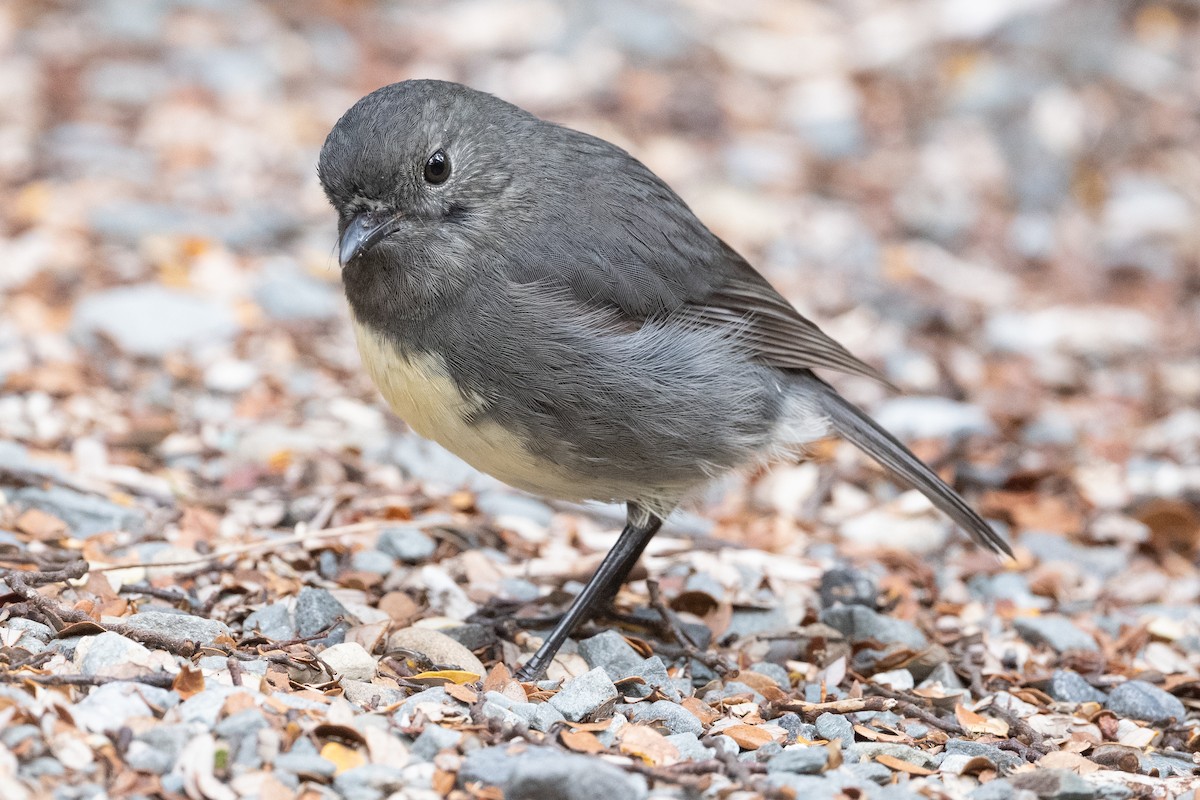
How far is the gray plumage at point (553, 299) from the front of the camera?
418 centimetres

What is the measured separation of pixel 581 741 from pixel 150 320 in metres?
3.91

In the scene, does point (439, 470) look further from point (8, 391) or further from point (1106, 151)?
point (1106, 151)

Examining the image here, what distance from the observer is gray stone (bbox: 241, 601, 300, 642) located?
4219 mm

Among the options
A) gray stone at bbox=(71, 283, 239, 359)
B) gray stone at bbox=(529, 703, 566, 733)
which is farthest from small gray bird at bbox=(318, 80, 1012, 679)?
gray stone at bbox=(71, 283, 239, 359)

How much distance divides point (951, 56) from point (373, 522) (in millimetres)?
6478

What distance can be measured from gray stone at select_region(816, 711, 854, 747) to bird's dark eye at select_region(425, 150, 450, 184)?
1947 millimetres

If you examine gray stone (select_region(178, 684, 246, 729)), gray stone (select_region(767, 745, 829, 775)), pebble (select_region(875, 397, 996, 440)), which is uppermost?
pebble (select_region(875, 397, 996, 440))

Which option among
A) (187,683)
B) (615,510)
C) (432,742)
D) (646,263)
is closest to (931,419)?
(615,510)

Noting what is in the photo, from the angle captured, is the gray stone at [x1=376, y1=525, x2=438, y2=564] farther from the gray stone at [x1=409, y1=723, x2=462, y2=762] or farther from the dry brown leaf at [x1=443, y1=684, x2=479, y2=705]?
the gray stone at [x1=409, y1=723, x2=462, y2=762]

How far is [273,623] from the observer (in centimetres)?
428

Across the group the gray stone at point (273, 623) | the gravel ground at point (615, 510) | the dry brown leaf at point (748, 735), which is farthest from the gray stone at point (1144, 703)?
the gray stone at point (273, 623)

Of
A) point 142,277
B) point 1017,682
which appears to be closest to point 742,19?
point 142,277

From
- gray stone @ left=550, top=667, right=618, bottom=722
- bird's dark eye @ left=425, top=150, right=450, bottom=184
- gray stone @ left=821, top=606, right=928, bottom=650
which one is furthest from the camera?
gray stone @ left=821, top=606, right=928, bottom=650

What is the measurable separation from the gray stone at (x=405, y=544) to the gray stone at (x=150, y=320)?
6.53ft
